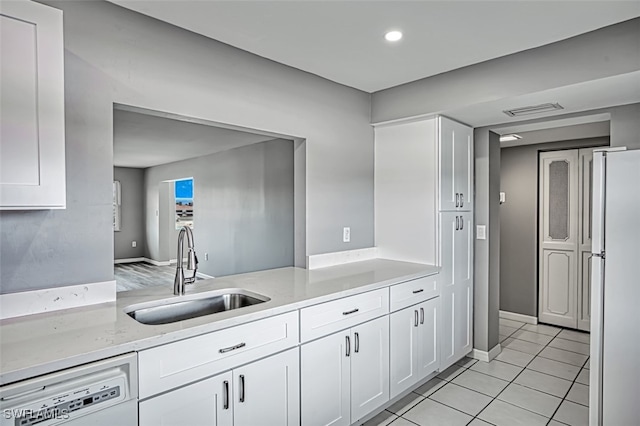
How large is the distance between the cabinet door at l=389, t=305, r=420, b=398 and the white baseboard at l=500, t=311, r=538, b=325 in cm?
255

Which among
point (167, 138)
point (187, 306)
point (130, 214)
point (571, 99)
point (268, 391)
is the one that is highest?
point (167, 138)

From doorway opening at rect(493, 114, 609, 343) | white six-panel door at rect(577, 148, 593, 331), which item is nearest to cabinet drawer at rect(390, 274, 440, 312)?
doorway opening at rect(493, 114, 609, 343)

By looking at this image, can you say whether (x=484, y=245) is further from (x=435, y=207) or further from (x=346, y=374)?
(x=346, y=374)

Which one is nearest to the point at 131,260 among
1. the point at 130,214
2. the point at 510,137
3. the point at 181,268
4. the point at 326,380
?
the point at 130,214

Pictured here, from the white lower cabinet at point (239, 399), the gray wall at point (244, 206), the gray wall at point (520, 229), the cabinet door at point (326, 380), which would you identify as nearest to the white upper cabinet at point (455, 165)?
the cabinet door at point (326, 380)

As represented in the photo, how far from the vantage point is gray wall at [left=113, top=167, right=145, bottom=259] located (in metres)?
9.27

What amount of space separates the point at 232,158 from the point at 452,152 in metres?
3.79

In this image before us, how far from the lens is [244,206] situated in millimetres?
5598

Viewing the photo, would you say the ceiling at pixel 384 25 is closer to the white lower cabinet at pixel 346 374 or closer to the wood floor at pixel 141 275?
the white lower cabinet at pixel 346 374

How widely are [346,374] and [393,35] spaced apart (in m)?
1.98

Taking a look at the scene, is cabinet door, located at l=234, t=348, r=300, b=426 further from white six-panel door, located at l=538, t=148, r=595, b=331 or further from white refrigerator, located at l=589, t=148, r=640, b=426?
white six-panel door, located at l=538, t=148, r=595, b=331

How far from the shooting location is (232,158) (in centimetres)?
592

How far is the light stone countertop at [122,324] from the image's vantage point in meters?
1.20

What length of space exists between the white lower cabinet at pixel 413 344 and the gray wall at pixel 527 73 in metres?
1.53
